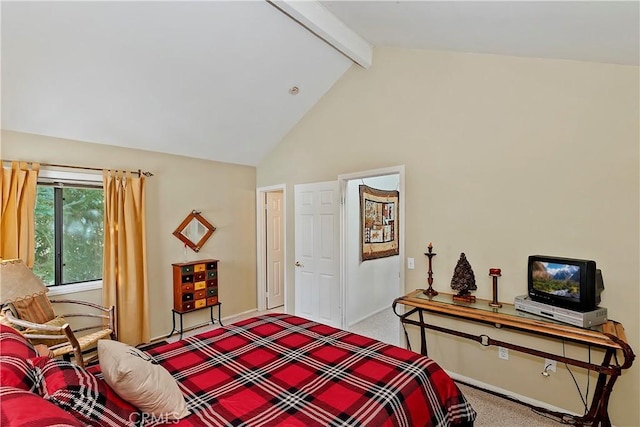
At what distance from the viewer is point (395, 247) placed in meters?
5.39

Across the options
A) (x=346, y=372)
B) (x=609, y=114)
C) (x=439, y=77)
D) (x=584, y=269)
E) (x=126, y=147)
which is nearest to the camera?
(x=346, y=372)

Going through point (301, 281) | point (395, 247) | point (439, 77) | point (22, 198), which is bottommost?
point (301, 281)

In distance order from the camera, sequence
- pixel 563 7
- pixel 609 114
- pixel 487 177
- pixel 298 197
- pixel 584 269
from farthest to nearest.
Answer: pixel 298 197
pixel 487 177
pixel 609 114
pixel 584 269
pixel 563 7

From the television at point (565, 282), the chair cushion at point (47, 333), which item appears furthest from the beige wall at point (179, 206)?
the television at point (565, 282)

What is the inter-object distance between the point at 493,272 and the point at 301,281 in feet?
8.49

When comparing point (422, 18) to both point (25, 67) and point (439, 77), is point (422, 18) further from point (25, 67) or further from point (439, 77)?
point (25, 67)

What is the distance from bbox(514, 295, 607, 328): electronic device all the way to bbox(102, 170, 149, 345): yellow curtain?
12.8ft

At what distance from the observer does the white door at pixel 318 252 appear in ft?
13.4

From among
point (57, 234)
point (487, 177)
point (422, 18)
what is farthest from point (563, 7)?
point (57, 234)

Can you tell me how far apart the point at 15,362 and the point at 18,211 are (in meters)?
2.31

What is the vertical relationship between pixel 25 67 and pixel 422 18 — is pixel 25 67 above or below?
below

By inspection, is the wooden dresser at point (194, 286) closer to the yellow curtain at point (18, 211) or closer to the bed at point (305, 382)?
the yellow curtain at point (18, 211)

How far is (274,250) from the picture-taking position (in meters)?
5.30

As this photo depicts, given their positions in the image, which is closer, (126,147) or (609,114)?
(609,114)
